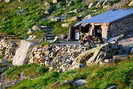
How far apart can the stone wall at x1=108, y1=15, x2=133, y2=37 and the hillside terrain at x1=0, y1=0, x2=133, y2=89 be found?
555cm

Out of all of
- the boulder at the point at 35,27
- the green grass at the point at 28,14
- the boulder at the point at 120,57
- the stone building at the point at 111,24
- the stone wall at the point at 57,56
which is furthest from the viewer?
the green grass at the point at 28,14

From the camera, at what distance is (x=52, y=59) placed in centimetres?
4297

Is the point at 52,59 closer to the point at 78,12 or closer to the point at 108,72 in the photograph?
the point at 108,72

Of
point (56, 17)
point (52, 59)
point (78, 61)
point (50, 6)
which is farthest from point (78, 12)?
point (78, 61)

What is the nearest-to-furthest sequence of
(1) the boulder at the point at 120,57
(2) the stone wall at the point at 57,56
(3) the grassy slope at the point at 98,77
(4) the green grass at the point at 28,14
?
1. (3) the grassy slope at the point at 98,77
2. (1) the boulder at the point at 120,57
3. (2) the stone wall at the point at 57,56
4. (4) the green grass at the point at 28,14

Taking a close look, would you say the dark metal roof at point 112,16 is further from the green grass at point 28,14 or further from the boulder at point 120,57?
the boulder at point 120,57

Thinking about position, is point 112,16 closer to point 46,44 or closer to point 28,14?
point 46,44

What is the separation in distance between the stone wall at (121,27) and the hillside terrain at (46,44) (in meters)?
5.55

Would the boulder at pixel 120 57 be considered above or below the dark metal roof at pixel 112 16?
below

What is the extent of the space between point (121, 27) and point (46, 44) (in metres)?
8.44

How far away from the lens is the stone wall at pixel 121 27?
1734 inches

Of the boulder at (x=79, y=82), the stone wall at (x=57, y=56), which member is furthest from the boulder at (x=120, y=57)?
the boulder at (x=79, y=82)

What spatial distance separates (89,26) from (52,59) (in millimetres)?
6544

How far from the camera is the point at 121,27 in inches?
1751
